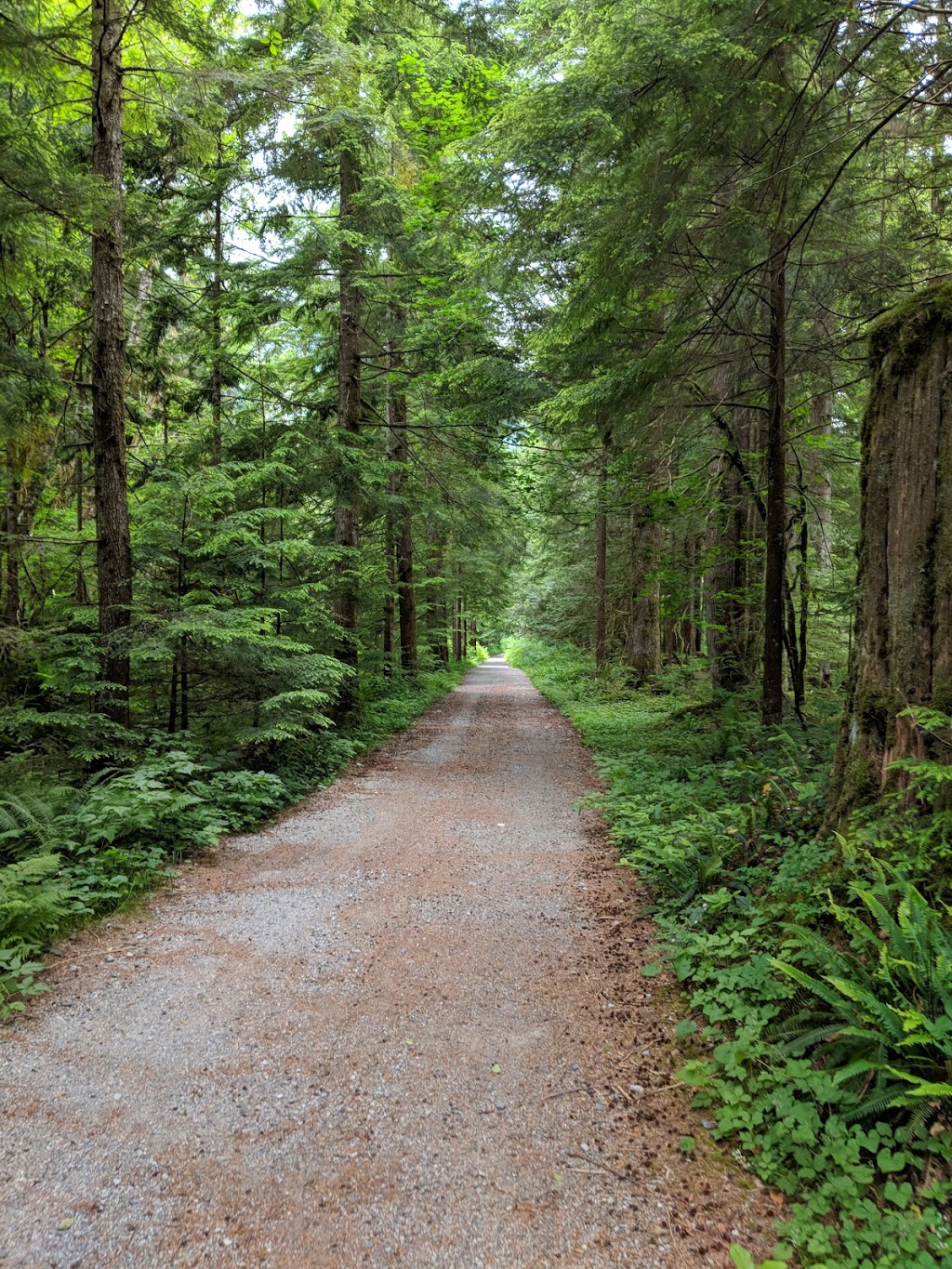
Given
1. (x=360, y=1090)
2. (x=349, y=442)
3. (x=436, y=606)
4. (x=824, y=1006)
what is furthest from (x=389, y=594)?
(x=824, y=1006)

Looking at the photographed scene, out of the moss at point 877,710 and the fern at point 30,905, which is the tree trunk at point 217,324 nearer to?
the fern at point 30,905

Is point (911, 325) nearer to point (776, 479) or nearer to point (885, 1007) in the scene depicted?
point (885, 1007)

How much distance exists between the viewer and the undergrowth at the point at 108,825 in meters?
3.76

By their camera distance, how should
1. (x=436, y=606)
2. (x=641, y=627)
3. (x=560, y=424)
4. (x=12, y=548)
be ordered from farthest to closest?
1. (x=436, y=606)
2. (x=641, y=627)
3. (x=560, y=424)
4. (x=12, y=548)

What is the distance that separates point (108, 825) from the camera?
4941 millimetres

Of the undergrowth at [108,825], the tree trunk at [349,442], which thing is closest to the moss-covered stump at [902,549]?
the undergrowth at [108,825]

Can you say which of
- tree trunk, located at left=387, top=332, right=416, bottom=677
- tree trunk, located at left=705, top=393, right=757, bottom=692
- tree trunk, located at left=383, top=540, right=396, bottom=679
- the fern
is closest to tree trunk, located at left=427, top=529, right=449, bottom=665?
tree trunk, located at left=387, top=332, right=416, bottom=677

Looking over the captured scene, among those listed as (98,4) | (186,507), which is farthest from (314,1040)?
(98,4)

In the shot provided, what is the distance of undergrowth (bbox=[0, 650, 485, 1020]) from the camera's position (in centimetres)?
376

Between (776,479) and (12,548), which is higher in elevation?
(776,479)

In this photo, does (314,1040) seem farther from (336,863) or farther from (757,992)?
(336,863)

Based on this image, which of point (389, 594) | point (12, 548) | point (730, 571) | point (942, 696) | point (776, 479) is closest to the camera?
point (942, 696)

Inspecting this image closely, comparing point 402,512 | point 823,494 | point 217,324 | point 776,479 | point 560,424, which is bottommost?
point 776,479

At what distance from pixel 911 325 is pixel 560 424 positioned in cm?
533
